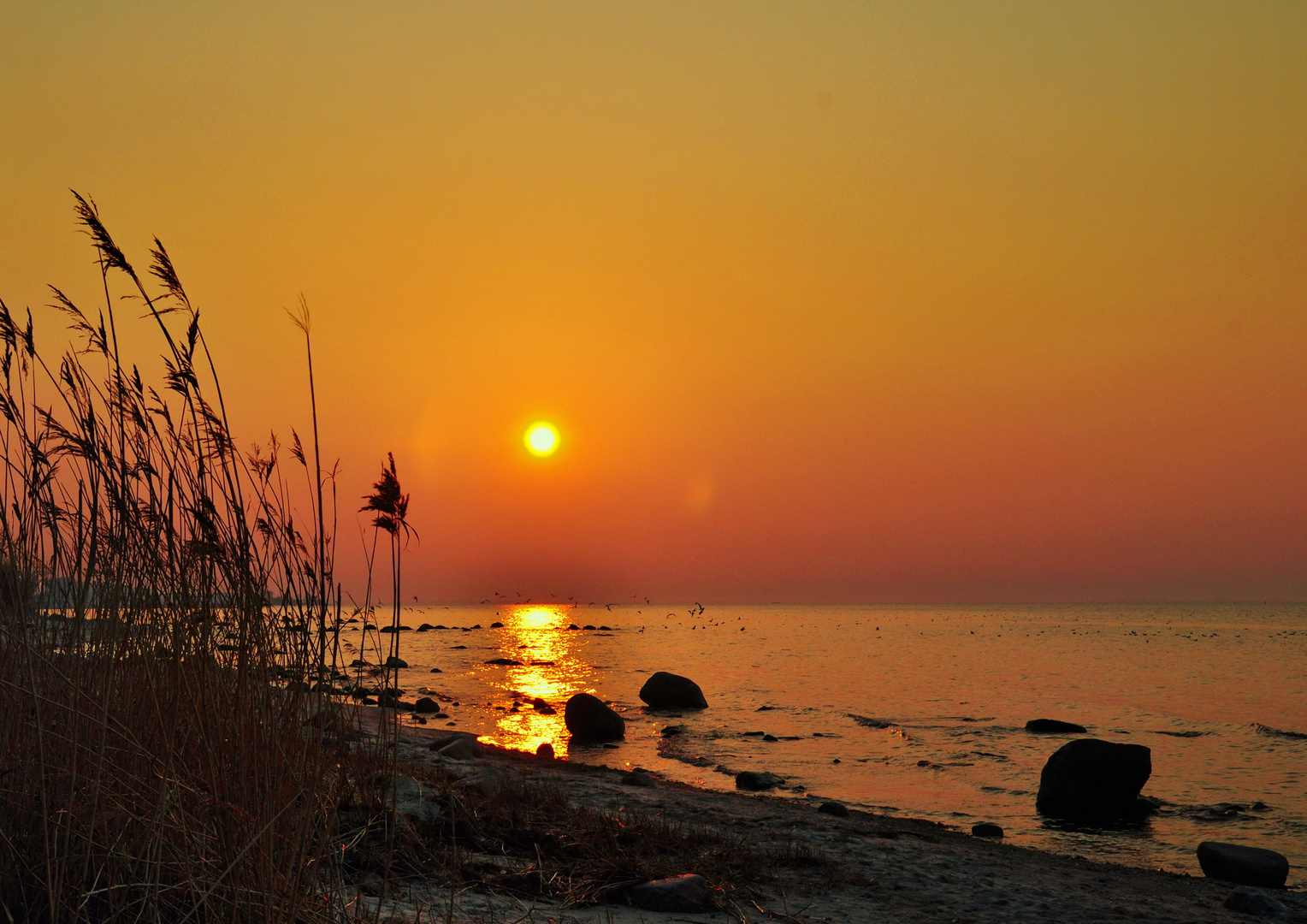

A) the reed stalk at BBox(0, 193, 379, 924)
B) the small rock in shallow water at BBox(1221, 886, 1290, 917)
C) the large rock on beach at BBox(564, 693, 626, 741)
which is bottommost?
the large rock on beach at BBox(564, 693, 626, 741)

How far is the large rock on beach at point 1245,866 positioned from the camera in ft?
31.9

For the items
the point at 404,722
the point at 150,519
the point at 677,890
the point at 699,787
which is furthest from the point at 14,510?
the point at 404,722

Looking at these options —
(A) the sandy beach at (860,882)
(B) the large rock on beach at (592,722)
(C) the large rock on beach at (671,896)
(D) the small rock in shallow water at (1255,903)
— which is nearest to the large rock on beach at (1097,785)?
(A) the sandy beach at (860,882)

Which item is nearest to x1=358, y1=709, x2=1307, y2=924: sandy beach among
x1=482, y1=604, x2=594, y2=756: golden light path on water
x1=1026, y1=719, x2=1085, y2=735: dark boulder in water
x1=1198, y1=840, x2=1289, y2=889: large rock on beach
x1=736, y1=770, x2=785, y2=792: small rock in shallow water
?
x1=1198, y1=840, x2=1289, y2=889: large rock on beach

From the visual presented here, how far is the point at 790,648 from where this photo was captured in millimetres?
62312

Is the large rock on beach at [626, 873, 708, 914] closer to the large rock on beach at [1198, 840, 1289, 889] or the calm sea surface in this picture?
the calm sea surface

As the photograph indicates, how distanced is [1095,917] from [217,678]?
7.31 m

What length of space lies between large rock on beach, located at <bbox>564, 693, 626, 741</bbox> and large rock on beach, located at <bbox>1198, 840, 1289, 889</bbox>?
12239 millimetres

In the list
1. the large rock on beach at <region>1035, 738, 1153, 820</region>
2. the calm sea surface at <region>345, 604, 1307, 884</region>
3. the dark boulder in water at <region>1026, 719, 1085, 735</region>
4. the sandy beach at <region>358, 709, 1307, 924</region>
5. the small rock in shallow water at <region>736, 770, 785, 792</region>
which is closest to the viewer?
the sandy beach at <region>358, 709, 1307, 924</region>

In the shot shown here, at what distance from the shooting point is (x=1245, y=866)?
9820 mm

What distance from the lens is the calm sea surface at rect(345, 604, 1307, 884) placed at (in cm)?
1367

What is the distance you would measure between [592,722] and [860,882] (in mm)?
12911

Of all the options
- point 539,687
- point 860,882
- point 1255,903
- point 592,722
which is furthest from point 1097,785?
point 539,687

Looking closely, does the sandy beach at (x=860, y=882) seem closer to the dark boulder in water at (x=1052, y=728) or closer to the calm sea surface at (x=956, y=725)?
the calm sea surface at (x=956, y=725)
